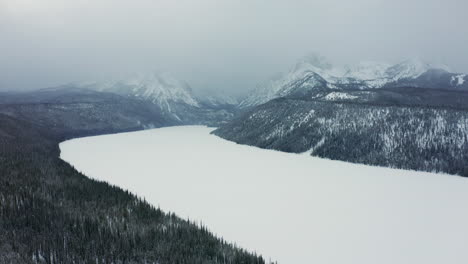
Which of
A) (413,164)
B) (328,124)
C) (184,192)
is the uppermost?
(328,124)

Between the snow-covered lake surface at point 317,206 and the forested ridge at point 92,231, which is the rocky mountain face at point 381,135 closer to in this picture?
the snow-covered lake surface at point 317,206

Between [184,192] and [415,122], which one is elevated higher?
[415,122]

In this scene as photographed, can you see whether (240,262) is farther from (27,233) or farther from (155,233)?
(27,233)

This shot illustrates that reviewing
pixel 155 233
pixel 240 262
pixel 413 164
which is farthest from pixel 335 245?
pixel 413 164

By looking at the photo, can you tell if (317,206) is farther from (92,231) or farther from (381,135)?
(381,135)

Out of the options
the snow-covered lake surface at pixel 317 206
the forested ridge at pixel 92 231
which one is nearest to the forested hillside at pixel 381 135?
the snow-covered lake surface at pixel 317 206

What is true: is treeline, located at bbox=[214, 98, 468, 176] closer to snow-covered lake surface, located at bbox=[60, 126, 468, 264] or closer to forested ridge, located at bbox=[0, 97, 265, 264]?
snow-covered lake surface, located at bbox=[60, 126, 468, 264]

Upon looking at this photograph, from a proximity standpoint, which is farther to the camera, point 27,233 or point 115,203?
point 115,203

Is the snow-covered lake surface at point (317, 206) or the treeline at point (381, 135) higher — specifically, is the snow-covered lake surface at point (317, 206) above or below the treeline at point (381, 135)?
below

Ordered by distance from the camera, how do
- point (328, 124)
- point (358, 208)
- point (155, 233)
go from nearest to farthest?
1. point (155, 233)
2. point (358, 208)
3. point (328, 124)
